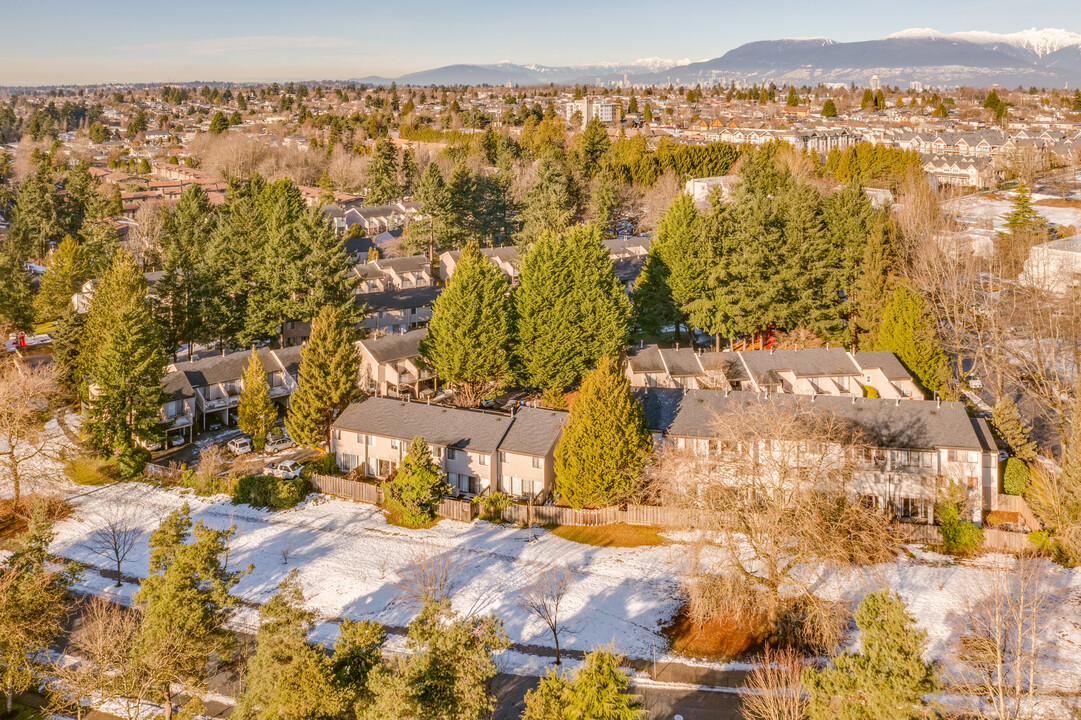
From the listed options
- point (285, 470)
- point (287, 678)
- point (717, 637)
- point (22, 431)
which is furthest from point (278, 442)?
point (717, 637)

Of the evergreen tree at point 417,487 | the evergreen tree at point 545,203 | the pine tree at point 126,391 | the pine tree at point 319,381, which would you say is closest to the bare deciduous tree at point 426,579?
the evergreen tree at point 417,487

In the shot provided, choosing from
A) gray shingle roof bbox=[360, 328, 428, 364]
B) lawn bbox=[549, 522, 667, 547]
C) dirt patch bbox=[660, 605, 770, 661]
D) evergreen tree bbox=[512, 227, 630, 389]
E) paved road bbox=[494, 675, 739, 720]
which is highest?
evergreen tree bbox=[512, 227, 630, 389]

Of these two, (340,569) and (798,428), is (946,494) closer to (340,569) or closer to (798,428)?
(798,428)

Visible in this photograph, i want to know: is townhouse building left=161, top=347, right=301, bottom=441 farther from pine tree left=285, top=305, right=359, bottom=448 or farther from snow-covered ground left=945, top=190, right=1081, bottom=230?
snow-covered ground left=945, top=190, right=1081, bottom=230

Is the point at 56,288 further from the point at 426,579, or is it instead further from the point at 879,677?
the point at 879,677

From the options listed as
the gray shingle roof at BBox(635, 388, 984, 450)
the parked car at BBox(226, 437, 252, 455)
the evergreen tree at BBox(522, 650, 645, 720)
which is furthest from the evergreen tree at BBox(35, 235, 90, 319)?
the evergreen tree at BBox(522, 650, 645, 720)

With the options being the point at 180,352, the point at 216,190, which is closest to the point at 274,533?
the point at 180,352

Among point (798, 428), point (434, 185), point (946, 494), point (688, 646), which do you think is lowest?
point (688, 646)
